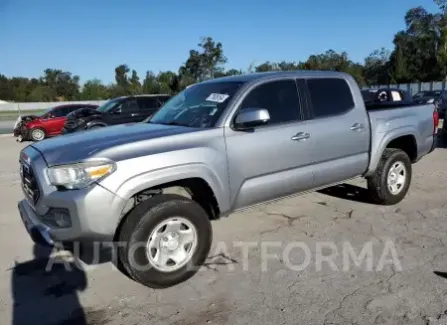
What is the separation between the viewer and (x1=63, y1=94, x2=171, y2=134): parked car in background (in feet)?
46.2

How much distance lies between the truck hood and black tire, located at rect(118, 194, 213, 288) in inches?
→ 19.4

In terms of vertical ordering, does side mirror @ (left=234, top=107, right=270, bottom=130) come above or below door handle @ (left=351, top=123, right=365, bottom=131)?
above

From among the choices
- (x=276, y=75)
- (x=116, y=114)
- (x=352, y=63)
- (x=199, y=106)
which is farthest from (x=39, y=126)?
(x=352, y=63)

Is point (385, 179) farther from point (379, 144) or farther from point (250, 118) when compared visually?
point (250, 118)

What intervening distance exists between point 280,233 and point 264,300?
62.6 inches

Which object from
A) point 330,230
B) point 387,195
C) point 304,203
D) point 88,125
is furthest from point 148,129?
point 88,125

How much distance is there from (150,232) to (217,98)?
1610 mm

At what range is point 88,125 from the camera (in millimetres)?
13711

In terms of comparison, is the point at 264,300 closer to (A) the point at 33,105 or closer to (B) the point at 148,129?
(B) the point at 148,129

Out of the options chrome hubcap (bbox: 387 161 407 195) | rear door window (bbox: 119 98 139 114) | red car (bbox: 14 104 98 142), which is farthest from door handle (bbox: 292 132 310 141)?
red car (bbox: 14 104 98 142)

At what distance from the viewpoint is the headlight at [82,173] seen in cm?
331

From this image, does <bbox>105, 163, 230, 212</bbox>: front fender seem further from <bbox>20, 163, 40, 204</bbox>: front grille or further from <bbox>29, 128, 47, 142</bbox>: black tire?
<bbox>29, 128, 47, 142</bbox>: black tire

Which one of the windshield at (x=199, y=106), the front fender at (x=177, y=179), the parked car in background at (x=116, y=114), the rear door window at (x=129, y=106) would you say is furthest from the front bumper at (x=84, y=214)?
the rear door window at (x=129, y=106)

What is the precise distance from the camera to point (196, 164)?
3748 mm
